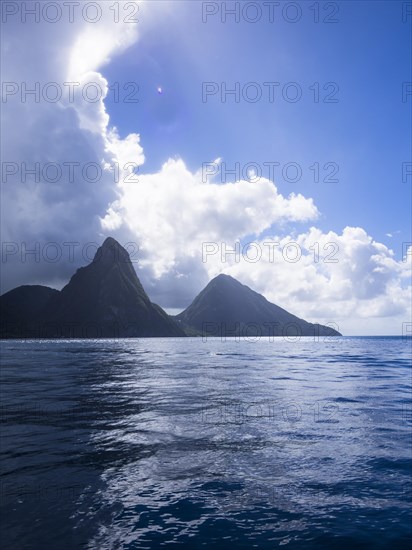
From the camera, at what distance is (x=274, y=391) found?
91.0 ft

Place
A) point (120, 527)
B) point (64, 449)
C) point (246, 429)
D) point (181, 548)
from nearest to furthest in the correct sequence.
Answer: point (181, 548)
point (120, 527)
point (64, 449)
point (246, 429)

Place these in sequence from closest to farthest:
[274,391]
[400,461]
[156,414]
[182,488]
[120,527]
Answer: [120,527] → [182,488] → [400,461] → [156,414] → [274,391]

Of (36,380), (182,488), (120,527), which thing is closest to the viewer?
(120,527)

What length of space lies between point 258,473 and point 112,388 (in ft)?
66.9

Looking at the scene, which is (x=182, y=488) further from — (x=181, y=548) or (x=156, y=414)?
(x=156, y=414)

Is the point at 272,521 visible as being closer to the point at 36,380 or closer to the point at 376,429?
the point at 376,429

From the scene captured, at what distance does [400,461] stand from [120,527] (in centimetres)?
931

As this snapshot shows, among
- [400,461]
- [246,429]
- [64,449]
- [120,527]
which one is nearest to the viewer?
[120,527]

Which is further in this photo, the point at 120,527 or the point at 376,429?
the point at 376,429

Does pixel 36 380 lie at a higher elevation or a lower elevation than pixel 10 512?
lower

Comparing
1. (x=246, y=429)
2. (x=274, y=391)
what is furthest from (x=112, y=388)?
(x=246, y=429)

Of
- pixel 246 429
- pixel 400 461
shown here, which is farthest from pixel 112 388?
pixel 400 461

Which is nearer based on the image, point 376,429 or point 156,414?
point 376,429

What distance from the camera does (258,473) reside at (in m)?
10.8
